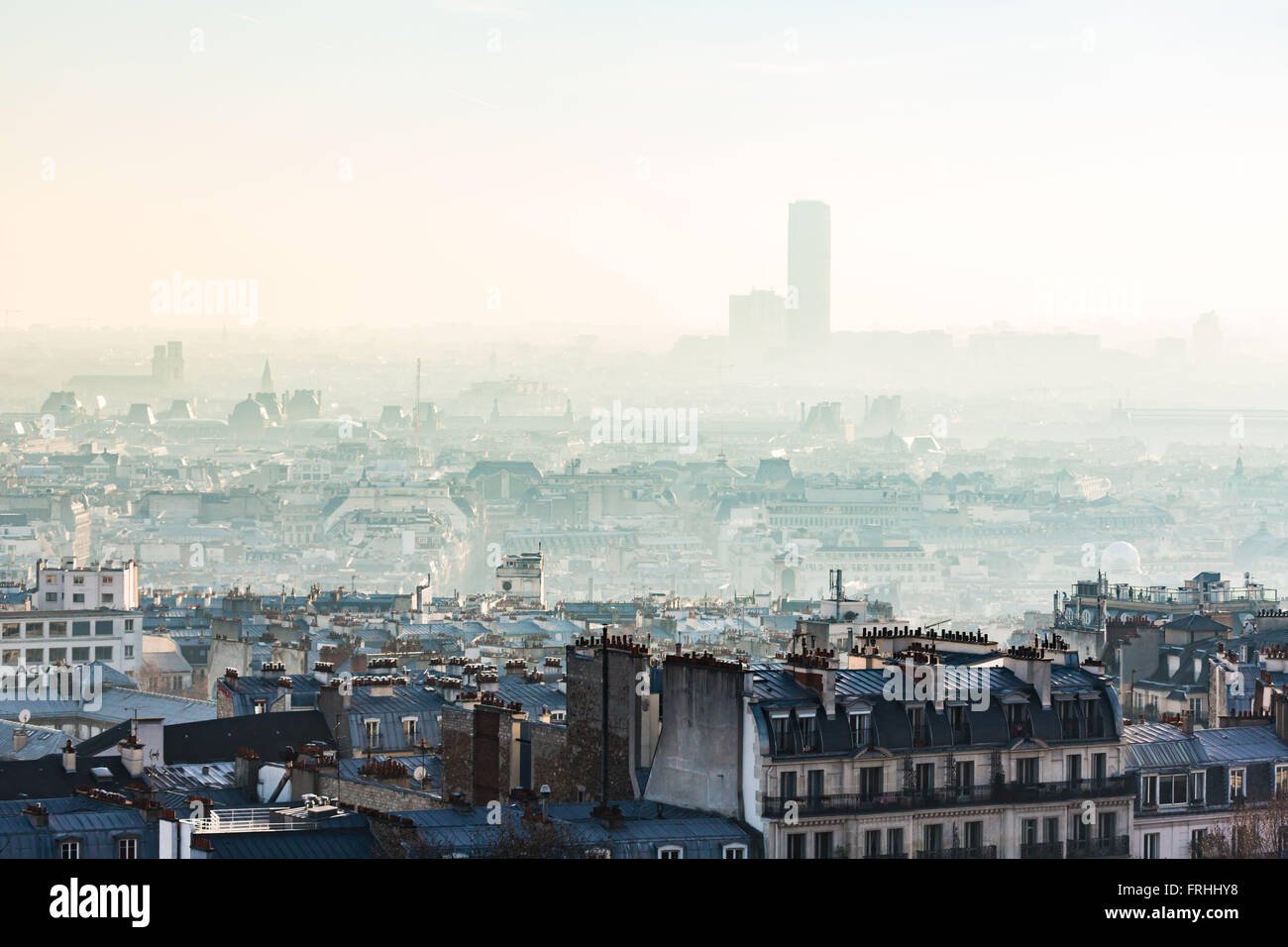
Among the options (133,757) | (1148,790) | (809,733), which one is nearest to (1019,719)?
(1148,790)

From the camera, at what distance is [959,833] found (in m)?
14.8

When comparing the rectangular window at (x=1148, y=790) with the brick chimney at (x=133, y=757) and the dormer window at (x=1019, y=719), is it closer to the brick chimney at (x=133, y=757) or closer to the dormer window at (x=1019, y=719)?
the dormer window at (x=1019, y=719)

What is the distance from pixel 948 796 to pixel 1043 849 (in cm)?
72

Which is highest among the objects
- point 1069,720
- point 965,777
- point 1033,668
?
point 1033,668

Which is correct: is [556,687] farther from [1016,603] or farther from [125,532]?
[125,532]

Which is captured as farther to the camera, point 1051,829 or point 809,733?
point 1051,829

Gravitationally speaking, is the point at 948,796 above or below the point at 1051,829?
above

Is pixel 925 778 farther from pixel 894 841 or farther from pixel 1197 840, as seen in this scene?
pixel 1197 840

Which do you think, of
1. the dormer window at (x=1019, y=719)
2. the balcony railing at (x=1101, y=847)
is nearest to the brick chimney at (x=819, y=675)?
the dormer window at (x=1019, y=719)

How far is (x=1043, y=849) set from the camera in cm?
1504

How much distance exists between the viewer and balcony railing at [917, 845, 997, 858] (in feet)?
47.6

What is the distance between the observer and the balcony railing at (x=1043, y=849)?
1494 centimetres
